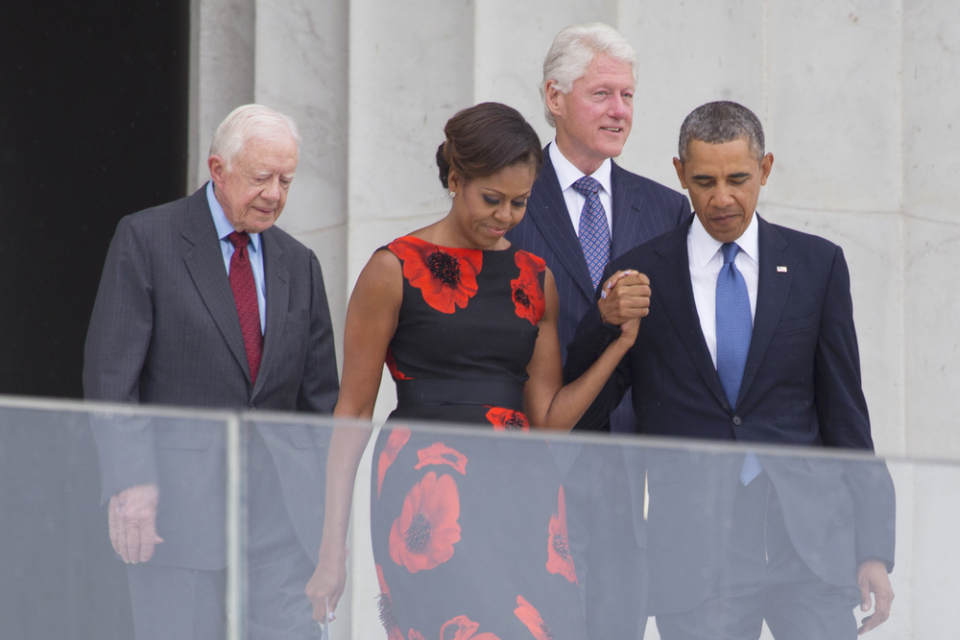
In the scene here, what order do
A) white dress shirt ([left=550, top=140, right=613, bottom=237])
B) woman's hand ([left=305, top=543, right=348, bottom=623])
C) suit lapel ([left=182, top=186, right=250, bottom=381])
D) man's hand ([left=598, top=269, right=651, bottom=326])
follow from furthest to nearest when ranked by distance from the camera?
white dress shirt ([left=550, top=140, right=613, bottom=237]) < suit lapel ([left=182, top=186, right=250, bottom=381]) < man's hand ([left=598, top=269, right=651, bottom=326]) < woman's hand ([left=305, top=543, right=348, bottom=623])

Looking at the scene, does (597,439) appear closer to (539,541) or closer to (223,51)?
(539,541)

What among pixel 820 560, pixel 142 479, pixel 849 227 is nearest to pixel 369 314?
pixel 142 479

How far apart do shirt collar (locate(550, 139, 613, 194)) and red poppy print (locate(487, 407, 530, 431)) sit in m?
0.83

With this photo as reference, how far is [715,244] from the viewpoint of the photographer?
276 cm

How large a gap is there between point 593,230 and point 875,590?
1475 mm

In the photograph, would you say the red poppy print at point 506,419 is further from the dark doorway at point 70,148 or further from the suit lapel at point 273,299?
the dark doorway at point 70,148

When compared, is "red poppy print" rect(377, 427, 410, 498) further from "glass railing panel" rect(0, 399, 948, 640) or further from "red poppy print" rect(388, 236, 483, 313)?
"red poppy print" rect(388, 236, 483, 313)

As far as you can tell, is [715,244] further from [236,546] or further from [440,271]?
[236,546]

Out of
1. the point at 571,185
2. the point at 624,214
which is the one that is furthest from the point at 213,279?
the point at 624,214

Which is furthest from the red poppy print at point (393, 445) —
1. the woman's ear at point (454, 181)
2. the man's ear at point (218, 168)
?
the man's ear at point (218, 168)

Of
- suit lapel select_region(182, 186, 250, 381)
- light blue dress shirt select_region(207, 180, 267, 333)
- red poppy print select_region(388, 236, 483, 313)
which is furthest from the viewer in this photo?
light blue dress shirt select_region(207, 180, 267, 333)

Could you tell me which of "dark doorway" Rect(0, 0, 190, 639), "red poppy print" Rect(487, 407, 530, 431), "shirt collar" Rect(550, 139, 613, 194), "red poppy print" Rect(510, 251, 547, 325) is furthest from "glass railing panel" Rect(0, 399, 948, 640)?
"dark doorway" Rect(0, 0, 190, 639)

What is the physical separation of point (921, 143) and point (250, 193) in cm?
339

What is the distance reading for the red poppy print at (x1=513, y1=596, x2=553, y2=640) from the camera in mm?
2062
